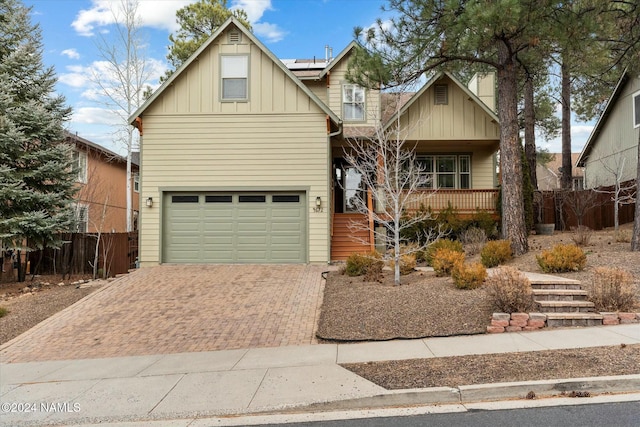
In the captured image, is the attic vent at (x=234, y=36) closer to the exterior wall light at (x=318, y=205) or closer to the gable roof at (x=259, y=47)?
the gable roof at (x=259, y=47)

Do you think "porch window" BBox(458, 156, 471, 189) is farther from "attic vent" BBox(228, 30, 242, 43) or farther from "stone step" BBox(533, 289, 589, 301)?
"stone step" BBox(533, 289, 589, 301)

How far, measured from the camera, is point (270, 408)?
15.2 feet

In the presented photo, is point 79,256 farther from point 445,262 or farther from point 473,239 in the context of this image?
point 473,239

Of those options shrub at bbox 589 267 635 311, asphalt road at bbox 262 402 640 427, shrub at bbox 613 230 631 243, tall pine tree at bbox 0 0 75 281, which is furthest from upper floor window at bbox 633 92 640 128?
tall pine tree at bbox 0 0 75 281

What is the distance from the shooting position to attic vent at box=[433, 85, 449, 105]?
52.3 feet

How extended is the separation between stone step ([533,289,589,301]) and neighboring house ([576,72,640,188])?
11648mm

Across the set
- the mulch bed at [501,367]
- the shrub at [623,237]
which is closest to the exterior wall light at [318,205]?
the mulch bed at [501,367]

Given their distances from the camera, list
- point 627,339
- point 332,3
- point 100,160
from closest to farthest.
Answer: point 627,339 → point 332,3 → point 100,160

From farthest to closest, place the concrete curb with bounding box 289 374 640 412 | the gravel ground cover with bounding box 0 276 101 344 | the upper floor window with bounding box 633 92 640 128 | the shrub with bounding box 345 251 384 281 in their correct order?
the upper floor window with bounding box 633 92 640 128 < the shrub with bounding box 345 251 384 281 < the gravel ground cover with bounding box 0 276 101 344 < the concrete curb with bounding box 289 374 640 412

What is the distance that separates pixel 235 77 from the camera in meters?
14.0

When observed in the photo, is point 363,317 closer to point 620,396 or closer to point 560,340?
point 560,340

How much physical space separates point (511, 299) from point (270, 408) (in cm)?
444

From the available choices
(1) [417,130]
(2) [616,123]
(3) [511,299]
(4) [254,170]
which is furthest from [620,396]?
(2) [616,123]

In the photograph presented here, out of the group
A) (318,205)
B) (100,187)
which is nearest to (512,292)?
(318,205)
